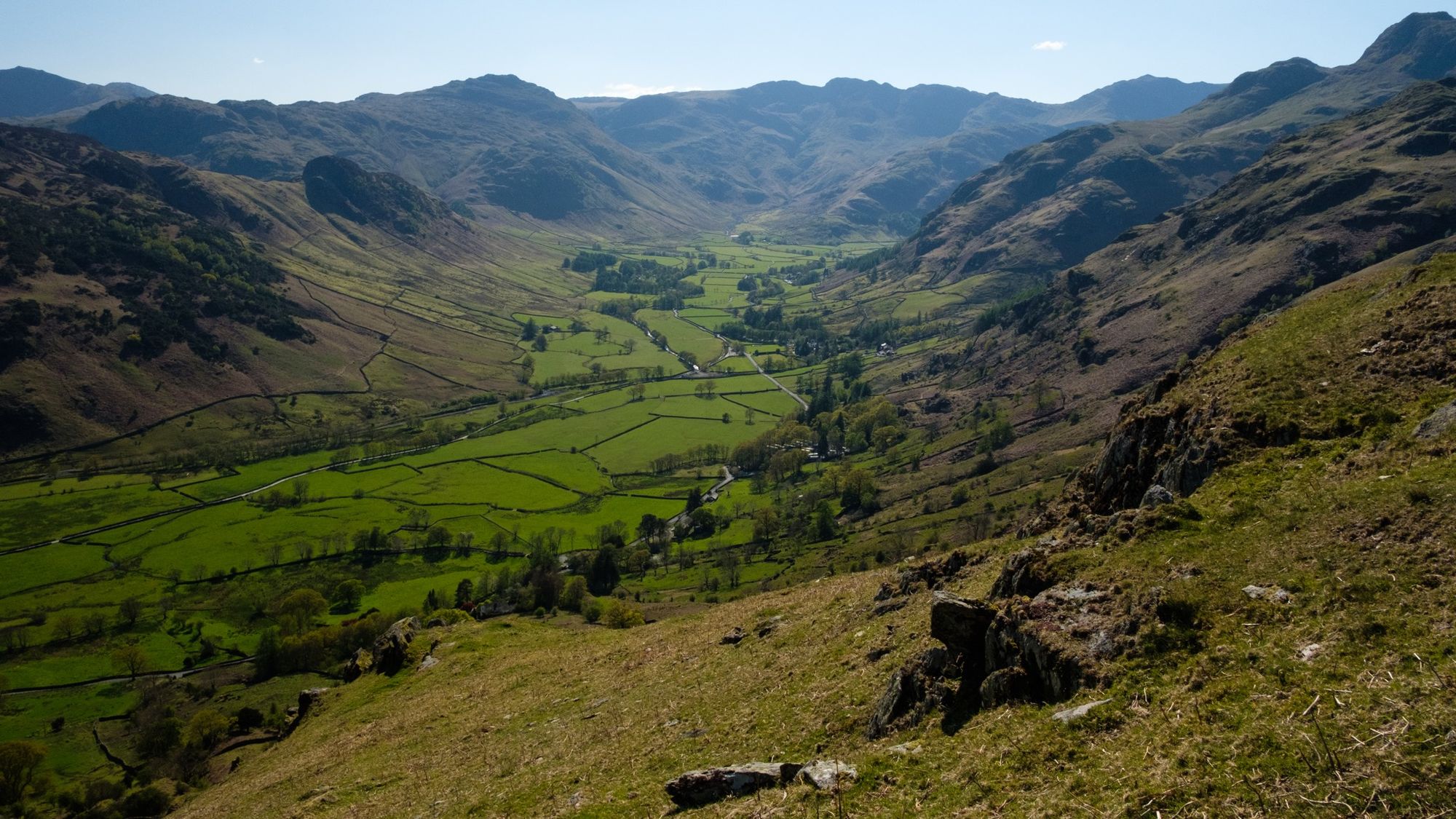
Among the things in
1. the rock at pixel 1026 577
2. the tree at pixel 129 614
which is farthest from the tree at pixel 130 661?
the rock at pixel 1026 577

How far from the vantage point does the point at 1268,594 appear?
24.0 m

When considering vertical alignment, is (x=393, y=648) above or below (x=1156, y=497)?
below

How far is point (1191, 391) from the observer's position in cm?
4356

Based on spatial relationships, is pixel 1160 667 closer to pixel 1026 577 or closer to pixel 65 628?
pixel 1026 577

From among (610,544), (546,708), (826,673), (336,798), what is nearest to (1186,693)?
(826,673)

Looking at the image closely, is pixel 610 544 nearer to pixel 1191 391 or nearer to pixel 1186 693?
pixel 1191 391

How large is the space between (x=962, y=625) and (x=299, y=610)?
502 feet

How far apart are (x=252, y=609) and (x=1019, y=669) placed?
180569 mm

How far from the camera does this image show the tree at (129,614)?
153375 millimetres

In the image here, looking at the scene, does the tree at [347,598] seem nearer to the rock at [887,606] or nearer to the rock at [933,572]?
the rock at [933,572]

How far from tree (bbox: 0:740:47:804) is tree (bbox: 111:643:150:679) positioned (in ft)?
117

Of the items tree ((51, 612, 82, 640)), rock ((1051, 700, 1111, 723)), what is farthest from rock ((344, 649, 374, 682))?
tree ((51, 612, 82, 640))

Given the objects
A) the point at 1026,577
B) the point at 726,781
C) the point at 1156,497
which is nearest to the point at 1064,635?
the point at 1026,577

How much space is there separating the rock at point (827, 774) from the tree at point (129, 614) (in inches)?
7172
